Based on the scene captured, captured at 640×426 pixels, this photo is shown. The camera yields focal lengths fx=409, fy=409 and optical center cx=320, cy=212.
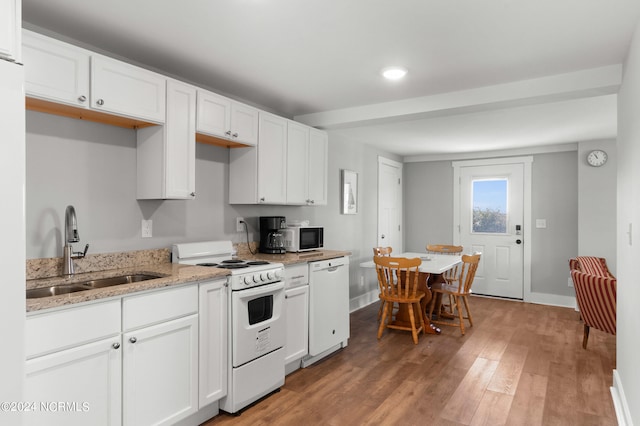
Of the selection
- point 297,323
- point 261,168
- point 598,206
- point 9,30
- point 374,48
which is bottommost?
point 297,323

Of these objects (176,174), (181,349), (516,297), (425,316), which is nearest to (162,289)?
(181,349)

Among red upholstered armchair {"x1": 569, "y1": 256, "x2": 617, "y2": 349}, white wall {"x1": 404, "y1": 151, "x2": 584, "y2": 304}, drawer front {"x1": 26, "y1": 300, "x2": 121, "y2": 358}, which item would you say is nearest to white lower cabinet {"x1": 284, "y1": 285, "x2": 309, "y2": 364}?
drawer front {"x1": 26, "y1": 300, "x2": 121, "y2": 358}

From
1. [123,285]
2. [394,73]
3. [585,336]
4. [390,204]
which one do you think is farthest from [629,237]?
[390,204]

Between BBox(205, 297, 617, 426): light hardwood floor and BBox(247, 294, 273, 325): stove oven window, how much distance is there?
0.57 metres

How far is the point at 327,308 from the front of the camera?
3639mm

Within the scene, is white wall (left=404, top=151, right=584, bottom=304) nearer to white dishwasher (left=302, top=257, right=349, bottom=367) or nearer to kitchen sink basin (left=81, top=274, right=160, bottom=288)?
white dishwasher (left=302, top=257, right=349, bottom=367)

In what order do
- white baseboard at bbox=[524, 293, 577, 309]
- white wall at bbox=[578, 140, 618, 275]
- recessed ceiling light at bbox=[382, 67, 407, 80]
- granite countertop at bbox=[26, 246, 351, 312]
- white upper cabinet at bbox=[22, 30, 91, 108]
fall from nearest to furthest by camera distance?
granite countertop at bbox=[26, 246, 351, 312] < white upper cabinet at bbox=[22, 30, 91, 108] < recessed ceiling light at bbox=[382, 67, 407, 80] < white wall at bbox=[578, 140, 618, 275] < white baseboard at bbox=[524, 293, 577, 309]

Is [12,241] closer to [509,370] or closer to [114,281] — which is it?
[114,281]

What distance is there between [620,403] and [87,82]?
12.5 feet

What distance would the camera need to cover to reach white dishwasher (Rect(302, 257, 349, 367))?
11.4 feet

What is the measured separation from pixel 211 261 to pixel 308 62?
167 cm

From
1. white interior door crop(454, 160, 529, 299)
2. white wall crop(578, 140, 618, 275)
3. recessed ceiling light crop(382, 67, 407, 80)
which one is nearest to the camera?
recessed ceiling light crop(382, 67, 407, 80)

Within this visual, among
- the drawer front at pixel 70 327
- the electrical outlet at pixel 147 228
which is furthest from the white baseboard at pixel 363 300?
the drawer front at pixel 70 327

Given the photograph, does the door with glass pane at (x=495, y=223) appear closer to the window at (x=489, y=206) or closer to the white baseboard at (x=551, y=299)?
the window at (x=489, y=206)
